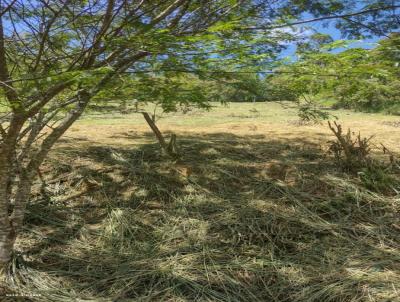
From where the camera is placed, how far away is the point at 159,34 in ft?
7.39

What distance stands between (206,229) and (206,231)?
24mm

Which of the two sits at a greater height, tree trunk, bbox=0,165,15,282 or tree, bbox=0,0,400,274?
tree, bbox=0,0,400,274

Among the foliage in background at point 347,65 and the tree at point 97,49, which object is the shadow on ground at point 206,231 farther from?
the foliage in background at point 347,65

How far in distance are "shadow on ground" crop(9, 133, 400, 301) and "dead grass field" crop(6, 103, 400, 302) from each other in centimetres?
1

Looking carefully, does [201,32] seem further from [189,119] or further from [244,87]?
[189,119]

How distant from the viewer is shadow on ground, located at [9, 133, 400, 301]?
2902 millimetres

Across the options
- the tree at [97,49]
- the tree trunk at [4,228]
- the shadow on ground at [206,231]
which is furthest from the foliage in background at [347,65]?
the tree trunk at [4,228]

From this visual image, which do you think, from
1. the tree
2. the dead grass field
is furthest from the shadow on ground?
the tree

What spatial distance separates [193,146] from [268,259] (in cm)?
255

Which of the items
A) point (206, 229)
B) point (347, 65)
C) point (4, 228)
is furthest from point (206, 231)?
point (347, 65)

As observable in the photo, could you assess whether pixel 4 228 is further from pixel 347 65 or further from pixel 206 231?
pixel 347 65

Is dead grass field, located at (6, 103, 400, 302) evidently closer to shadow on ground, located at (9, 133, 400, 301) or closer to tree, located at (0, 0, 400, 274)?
shadow on ground, located at (9, 133, 400, 301)

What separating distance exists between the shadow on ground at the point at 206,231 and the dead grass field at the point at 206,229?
0.4 inches

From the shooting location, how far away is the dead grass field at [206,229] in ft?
9.53
